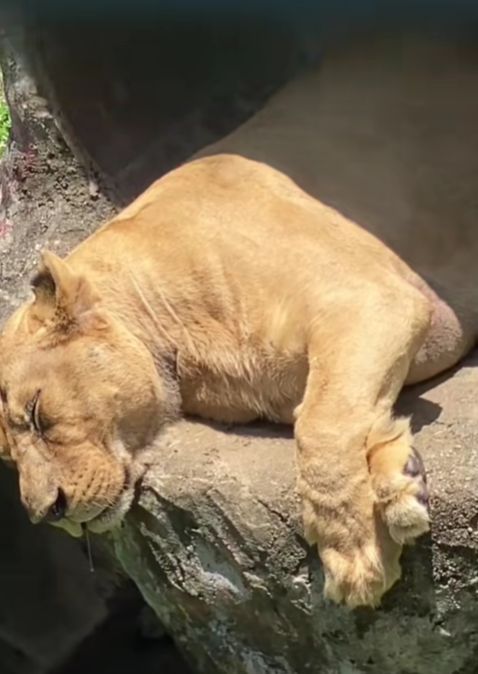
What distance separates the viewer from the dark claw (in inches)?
121

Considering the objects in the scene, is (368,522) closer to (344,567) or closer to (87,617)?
(344,567)

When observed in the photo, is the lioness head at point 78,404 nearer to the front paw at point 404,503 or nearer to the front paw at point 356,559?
the front paw at point 356,559

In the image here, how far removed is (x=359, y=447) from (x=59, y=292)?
0.90m

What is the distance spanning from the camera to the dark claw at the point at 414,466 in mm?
3076

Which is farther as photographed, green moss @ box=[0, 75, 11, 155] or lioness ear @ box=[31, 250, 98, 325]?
green moss @ box=[0, 75, 11, 155]

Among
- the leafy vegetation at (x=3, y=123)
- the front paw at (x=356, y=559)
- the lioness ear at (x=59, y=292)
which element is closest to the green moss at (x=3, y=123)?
the leafy vegetation at (x=3, y=123)

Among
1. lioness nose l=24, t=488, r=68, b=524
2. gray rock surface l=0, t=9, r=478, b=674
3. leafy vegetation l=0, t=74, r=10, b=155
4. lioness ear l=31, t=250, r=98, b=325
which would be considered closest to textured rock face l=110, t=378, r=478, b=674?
gray rock surface l=0, t=9, r=478, b=674

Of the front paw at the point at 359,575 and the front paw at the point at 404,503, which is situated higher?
the front paw at the point at 404,503

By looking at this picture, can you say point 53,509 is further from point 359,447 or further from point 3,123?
point 3,123

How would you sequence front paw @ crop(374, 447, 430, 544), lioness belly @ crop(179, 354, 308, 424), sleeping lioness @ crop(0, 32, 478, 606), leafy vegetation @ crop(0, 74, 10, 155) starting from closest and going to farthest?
front paw @ crop(374, 447, 430, 544) → sleeping lioness @ crop(0, 32, 478, 606) → lioness belly @ crop(179, 354, 308, 424) → leafy vegetation @ crop(0, 74, 10, 155)

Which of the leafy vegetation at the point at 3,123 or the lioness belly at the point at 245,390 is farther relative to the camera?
the leafy vegetation at the point at 3,123

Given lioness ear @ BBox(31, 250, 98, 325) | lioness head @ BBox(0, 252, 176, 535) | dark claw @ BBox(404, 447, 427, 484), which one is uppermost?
lioness ear @ BBox(31, 250, 98, 325)

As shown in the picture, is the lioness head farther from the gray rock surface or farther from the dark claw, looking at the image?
the dark claw

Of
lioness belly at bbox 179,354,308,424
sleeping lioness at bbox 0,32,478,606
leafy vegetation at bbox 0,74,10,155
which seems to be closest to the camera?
sleeping lioness at bbox 0,32,478,606
